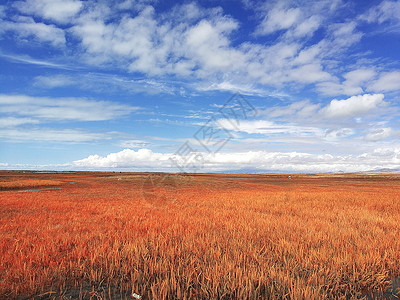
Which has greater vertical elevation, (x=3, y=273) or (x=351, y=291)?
(x=3, y=273)

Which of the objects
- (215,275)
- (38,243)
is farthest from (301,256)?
(38,243)

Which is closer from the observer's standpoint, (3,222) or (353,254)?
(353,254)

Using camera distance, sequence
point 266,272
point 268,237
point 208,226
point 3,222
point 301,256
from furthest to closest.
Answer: point 3,222 < point 208,226 < point 268,237 < point 301,256 < point 266,272

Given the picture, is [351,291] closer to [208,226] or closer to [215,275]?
[215,275]

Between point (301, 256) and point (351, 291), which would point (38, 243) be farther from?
point (351, 291)

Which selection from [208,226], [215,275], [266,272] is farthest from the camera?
[208,226]

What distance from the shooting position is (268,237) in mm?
7039

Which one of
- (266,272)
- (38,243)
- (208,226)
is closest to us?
(266,272)

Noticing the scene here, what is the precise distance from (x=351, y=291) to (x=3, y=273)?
23.2 feet

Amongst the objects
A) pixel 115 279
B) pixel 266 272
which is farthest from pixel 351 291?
pixel 115 279

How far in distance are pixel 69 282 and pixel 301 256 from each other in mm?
5349

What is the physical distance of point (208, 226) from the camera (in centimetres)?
884

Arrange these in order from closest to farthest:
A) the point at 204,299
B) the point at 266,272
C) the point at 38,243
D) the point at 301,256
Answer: the point at 204,299 → the point at 266,272 → the point at 301,256 → the point at 38,243

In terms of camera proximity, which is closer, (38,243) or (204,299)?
(204,299)
